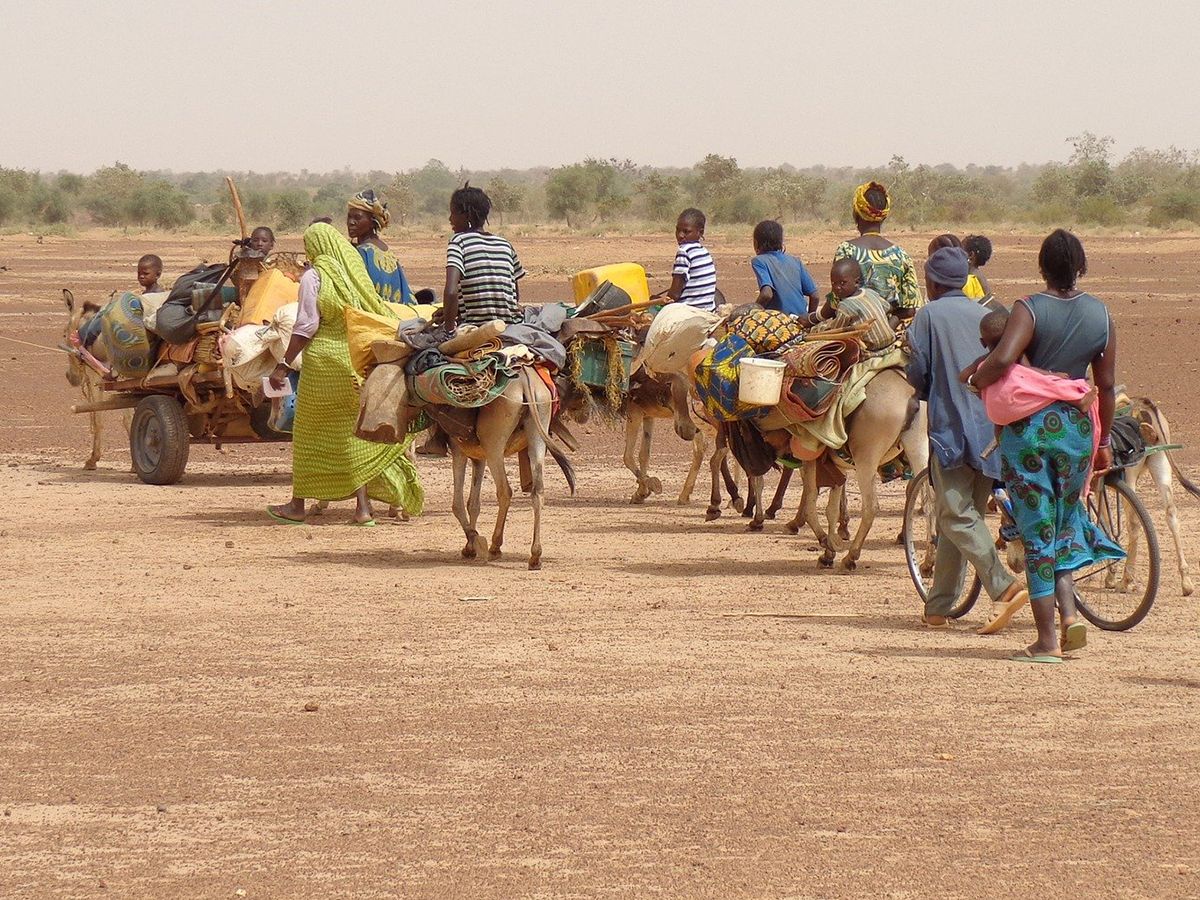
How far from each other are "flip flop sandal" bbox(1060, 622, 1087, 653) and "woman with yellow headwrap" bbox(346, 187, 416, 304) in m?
6.38

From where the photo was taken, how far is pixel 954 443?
29.9 feet

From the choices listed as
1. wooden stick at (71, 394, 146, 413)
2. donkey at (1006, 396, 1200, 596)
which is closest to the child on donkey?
wooden stick at (71, 394, 146, 413)

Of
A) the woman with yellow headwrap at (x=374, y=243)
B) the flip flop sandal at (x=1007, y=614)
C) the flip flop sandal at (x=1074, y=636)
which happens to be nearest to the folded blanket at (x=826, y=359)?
the flip flop sandal at (x=1007, y=614)

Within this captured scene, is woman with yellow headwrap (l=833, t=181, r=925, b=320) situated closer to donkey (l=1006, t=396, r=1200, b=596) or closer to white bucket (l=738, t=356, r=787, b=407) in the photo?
white bucket (l=738, t=356, r=787, b=407)

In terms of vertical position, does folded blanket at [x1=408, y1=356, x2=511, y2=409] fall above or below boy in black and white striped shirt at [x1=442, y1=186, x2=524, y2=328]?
below

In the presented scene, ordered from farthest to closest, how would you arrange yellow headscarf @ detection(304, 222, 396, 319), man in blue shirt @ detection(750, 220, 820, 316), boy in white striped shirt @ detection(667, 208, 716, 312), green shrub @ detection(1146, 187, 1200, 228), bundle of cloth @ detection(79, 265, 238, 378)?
green shrub @ detection(1146, 187, 1200, 228), bundle of cloth @ detection(79, 265, 238, 378), boy in white striped shirt @ detection(667, 208, 716, 312), man in blue shirt @ detection(750, 220, 820, 316), yellow headscarf @ detection(304, 222, 396, 319)

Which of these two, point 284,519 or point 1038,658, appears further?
point 284,519

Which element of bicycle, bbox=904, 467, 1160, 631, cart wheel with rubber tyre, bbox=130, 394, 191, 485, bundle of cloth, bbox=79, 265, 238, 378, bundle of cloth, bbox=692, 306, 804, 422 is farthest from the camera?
cart wheel with rubber tyre, bbox=130, 394, 191, 485

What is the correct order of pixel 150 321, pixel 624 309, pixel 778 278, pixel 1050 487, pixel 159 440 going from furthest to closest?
pixel 159 440
pixel 150 321
pixel 778 278
pixel 624 309
pixel 1050 487

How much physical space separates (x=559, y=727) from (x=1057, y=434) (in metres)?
2.65

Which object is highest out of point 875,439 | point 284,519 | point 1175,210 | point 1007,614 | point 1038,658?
point 1175,210

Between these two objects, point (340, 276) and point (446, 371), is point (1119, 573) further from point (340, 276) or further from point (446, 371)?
point (340, 276)

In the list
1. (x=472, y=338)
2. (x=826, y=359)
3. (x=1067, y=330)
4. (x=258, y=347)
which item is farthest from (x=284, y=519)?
(x=1067, y=330)

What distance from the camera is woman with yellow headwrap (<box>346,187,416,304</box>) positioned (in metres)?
13.1
